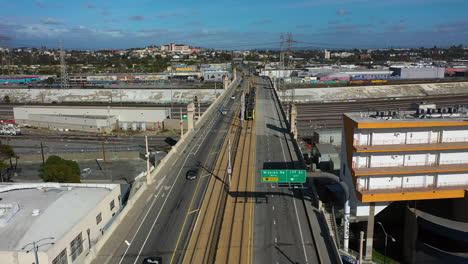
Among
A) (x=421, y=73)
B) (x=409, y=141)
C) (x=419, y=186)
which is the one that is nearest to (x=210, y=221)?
(x=409, y=141)

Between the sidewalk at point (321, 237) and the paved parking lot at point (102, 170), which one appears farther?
the paved parking lot at point (102, 170)

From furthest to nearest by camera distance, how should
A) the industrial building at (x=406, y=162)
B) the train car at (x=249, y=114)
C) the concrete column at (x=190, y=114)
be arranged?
the train car at (x=249, y=114)
the concrete column at (x=190, y=114)
the industrial building at (x=406, y=162)

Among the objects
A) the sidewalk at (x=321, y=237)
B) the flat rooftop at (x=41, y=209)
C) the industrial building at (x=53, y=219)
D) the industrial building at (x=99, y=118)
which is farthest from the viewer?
the industrial building at (x=99, y=118)

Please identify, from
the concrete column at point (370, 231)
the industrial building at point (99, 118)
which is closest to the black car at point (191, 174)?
the concrete column at point (370, 231)

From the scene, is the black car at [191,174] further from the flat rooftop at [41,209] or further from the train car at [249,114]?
the train car at [249,114]

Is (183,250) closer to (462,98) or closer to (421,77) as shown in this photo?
(462,98)

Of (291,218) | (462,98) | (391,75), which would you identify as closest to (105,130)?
(291,218)

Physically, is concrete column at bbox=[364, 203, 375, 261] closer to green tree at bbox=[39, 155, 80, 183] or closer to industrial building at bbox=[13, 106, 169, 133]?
green tree at bbox=[39, 155, 80, 183]

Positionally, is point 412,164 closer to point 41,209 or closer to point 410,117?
point 410,117

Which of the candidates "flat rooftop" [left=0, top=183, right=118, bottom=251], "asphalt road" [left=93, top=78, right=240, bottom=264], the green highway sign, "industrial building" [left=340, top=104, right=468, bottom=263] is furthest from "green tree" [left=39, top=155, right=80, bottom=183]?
"industrial building" [left=340, top=104, right=468, bottom=263]
